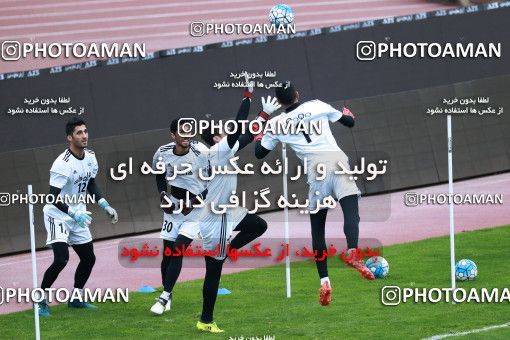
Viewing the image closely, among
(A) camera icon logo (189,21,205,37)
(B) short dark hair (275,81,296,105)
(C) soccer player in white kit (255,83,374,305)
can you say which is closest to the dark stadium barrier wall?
(A) camera icon logo (189,21,205,37)

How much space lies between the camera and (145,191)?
70.7 ft

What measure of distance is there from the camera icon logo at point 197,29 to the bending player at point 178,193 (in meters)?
15.4

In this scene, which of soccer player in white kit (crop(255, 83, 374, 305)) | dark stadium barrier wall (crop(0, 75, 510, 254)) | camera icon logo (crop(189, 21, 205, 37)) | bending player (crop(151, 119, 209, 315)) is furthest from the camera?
camera icon logo (crop(189, 21, 205, 37))

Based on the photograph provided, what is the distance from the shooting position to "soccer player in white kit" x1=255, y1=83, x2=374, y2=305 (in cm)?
1334

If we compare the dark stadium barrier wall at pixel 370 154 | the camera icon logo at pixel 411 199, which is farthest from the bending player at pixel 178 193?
the camera icon logo at pixel 411 199

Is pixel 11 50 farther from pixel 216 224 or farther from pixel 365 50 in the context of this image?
pixel 216 224

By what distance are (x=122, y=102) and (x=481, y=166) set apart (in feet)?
27.0

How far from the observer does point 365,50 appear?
24562 mm

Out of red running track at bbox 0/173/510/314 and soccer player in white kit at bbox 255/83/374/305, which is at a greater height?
soccer player in white kit at bbox 255/83/374/305

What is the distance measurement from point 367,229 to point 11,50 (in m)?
11.3

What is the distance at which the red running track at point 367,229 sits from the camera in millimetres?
17781

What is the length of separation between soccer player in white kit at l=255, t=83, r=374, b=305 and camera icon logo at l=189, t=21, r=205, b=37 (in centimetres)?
1644

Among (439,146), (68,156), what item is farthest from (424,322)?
(439,146)

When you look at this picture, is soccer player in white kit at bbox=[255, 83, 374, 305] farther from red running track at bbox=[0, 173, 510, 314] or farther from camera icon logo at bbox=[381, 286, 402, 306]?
red running track at bbox=[0, 173, 510, 314]
